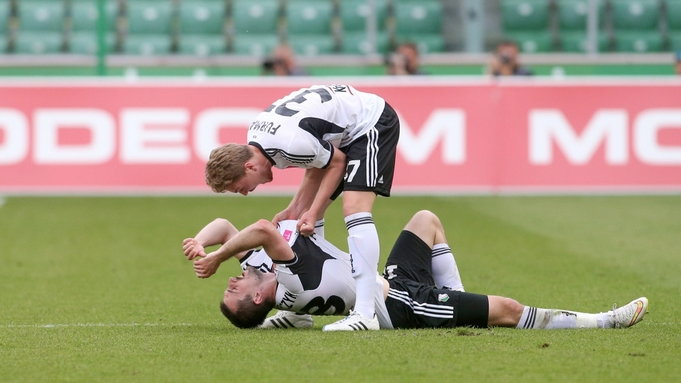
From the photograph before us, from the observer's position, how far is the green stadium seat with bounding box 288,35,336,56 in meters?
20.7

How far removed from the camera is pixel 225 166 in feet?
22.2

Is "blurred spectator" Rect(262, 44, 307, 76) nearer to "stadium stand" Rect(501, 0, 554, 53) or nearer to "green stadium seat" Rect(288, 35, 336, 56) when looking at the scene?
"green stadium seat" Rect(288, 35, 336, 56)

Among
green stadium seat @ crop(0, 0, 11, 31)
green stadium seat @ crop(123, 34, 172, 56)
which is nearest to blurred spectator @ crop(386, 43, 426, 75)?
green stadium seat @ crop(123, 34, 172, 56)

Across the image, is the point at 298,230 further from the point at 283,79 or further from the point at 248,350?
the point at 283,79

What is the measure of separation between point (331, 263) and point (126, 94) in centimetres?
969

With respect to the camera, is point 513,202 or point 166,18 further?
point 166,18

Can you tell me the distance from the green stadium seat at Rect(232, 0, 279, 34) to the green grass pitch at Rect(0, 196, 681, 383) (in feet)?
17.3

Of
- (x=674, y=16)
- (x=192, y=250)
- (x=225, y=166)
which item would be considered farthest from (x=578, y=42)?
(x=192, y=250)

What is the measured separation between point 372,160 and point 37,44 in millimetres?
14129

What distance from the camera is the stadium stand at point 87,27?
20219 millimetres

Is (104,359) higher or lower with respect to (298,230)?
lower

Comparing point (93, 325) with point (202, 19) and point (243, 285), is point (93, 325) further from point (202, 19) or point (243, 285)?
point (202, 19)

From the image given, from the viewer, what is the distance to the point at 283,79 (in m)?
16.4

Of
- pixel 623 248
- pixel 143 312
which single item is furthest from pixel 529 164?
pixel 143 312
